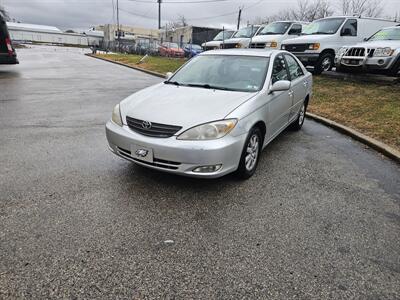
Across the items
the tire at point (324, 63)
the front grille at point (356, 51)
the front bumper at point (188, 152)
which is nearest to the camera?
the front bumper at point (188, 152)

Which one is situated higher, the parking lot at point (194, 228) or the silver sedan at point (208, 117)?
the silver sedan at point (208, 117)

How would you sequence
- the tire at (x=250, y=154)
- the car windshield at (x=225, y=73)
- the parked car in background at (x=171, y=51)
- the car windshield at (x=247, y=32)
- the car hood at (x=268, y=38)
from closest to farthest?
the tire at (x=250, y=154) < the car windshield at (x=225, y=73) < the car hood at (x=268, y=38) < the car windshield at (x=247, y=32) < the parked car in background at (x=171, y=51)

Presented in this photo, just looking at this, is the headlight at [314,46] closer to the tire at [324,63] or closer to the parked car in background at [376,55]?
the tire at [324,63]

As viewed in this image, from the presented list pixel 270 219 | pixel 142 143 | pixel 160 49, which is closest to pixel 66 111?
pixel 142 143

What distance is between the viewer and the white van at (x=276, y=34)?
13760 millimetres

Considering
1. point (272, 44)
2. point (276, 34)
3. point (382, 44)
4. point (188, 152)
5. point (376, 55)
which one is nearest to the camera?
point (188, 152)

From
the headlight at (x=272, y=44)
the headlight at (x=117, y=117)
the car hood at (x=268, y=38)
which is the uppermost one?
the car hood at (x=268, y=38)

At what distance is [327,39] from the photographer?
1131 cm

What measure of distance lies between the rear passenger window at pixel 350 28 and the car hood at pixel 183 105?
9929 millimetres

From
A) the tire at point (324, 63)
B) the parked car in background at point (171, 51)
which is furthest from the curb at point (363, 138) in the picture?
the parked car in background at point (171, 51)

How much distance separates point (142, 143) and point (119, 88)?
8.14 metres

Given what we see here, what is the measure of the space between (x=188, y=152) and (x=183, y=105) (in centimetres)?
68

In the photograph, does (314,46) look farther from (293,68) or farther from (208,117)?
(208,117)

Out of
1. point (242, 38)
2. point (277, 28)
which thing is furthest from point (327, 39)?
point (242, 38)
